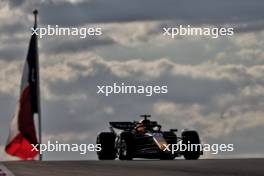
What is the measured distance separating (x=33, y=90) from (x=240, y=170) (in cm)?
2664

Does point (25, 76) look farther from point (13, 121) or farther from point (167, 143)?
point (167, 143)

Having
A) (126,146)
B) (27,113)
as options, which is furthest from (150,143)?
(27,113)

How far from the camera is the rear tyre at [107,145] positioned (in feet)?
119

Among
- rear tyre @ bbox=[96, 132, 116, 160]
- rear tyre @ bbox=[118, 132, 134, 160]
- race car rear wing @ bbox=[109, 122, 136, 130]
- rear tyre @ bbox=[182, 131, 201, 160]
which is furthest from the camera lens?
race car rear wing @ bbox=[109, 122, 136, 130]

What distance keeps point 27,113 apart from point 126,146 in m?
12.5

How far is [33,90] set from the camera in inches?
1869

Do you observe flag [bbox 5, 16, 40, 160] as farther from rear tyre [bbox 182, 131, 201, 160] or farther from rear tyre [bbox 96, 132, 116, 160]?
rear tyre [bbox 182, 131, 201, 160]

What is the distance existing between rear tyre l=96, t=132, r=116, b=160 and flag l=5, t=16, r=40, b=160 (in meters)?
9.18

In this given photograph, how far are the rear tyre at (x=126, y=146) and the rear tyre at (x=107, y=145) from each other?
602 mm

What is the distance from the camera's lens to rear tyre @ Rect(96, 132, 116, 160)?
36375 mm

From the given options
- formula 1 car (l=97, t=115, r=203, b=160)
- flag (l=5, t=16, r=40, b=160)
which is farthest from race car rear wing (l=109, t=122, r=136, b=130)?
flag (l=5, t=16, r=40, b=160)

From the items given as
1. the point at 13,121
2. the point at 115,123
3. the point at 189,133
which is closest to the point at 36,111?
the point at 13,121

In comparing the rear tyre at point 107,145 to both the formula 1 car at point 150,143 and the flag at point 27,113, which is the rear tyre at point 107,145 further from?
the flag at point 27,113

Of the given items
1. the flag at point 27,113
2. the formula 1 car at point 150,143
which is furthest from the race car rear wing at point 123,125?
the flag at point 27,113
